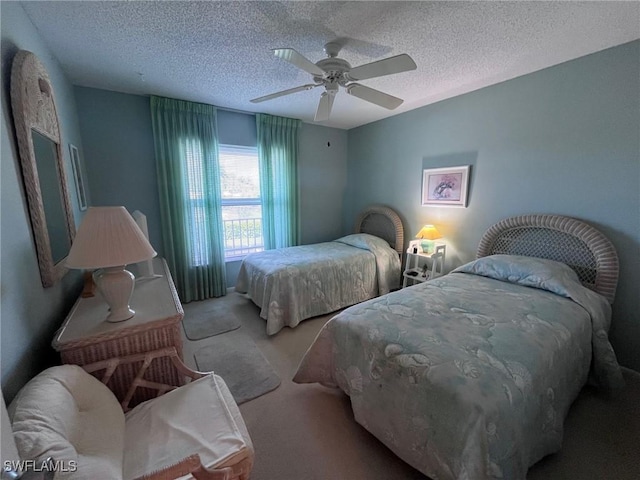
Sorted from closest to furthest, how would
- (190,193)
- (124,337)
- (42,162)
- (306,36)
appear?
(124,337) < (42,162) < (306,36) < (190,193)

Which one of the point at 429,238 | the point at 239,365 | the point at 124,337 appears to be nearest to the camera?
the point at 124,337

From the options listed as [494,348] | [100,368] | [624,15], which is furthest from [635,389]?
[100,368]

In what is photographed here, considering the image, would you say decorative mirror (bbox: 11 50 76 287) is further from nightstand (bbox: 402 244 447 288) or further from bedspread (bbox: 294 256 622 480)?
nightstand (bbox: 402 244 447 288)

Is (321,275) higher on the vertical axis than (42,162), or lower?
lower

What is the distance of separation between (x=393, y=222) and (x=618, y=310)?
2.26 metres

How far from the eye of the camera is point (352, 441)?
1.55 metres

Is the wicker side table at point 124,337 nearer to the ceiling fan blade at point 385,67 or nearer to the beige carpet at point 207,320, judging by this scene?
the beige carpet at point 207,320

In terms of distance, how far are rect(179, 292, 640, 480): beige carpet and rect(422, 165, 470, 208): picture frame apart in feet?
6.49

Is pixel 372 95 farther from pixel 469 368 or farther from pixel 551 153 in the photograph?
pixel 469 368

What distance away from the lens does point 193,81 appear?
2.53 m

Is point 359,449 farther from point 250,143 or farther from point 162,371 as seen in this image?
point 250,143

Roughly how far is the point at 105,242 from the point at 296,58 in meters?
1.45

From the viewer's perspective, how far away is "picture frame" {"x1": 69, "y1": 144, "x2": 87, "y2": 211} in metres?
2.19

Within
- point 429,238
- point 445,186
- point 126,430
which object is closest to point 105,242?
point 126,430
